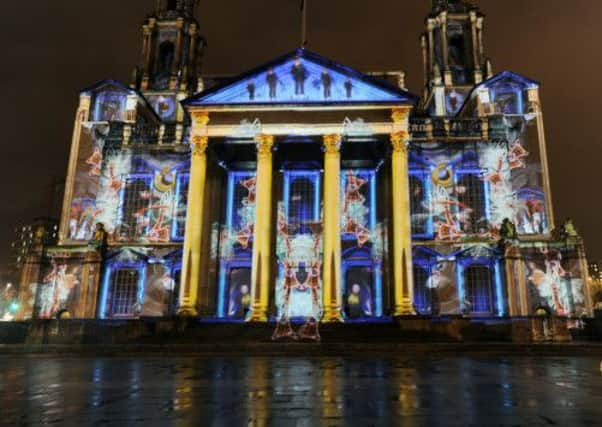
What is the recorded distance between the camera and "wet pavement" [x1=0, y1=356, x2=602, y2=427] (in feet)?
16.9

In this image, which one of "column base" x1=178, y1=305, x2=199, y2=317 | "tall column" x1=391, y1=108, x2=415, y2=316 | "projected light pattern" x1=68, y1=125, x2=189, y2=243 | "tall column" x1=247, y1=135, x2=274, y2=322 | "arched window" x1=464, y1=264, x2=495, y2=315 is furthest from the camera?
"projected light pattern" x1=68, y1=125, x2=189, y2=243

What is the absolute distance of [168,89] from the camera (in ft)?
132

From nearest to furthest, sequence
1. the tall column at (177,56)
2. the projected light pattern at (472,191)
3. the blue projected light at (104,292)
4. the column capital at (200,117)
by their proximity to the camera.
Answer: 1. the column capital at (200,117)
2. the blue projected light at (104,292)
3. the projected light pattern at (472,191)
4. the tall column at (177,56)

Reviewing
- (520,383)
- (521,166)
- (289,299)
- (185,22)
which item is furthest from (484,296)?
(185,22)

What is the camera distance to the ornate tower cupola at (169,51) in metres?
40.8

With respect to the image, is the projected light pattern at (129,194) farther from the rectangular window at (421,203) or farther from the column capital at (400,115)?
the rectangular window at (421,203)

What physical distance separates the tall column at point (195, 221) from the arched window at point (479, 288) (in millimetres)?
16589

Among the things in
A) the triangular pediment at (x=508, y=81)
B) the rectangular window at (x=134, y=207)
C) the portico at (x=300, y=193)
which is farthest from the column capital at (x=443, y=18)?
the rectangular window at (x=134, y=207)

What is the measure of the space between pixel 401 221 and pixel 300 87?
9.98 meters

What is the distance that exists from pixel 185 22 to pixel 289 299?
87.7 feet

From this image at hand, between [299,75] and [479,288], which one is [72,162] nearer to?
[299,75]

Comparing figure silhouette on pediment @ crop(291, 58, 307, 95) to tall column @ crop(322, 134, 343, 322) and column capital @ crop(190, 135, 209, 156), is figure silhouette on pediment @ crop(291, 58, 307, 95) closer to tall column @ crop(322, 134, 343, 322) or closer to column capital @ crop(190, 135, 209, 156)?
tall column @ crop(322, 134, 343, 322)

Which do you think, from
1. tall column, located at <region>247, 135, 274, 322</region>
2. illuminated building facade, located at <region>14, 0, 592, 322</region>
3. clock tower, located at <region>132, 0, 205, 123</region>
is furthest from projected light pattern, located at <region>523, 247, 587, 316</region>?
clock tower, located at <region>132, 0, 205, 123</region>

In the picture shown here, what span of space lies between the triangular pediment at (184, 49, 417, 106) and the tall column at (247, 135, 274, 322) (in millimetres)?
2776
